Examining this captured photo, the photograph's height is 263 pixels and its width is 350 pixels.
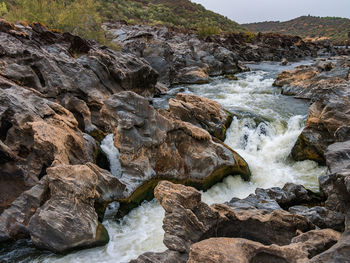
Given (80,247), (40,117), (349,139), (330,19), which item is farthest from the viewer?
(330,19)

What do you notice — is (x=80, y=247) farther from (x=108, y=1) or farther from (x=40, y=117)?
(x=108, y=1)

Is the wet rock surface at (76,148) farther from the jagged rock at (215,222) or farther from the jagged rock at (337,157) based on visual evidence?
the jagged rock at (337,157)

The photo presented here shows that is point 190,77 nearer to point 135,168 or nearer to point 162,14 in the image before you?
point 135,168

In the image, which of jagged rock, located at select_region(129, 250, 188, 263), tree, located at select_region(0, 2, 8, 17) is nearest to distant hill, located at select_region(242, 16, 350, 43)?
tree, located at select_region(0, 2, 8, 17)

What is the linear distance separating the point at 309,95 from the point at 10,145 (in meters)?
18.7

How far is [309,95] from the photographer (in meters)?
20.0

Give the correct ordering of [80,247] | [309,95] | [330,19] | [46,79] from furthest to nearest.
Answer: [330,19] → [309,95] → [46,79] → [80,247]

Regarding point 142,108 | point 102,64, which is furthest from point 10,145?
point 102,64

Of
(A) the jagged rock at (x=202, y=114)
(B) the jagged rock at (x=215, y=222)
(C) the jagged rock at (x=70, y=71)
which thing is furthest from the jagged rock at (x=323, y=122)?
(C) the jagged rock at (x=70, y=71)

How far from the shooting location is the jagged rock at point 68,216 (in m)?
6.96

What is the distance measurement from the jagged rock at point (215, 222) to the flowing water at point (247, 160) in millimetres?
1933

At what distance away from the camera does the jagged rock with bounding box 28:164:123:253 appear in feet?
22.9

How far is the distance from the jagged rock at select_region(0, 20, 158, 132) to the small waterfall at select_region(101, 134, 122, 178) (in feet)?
3.50

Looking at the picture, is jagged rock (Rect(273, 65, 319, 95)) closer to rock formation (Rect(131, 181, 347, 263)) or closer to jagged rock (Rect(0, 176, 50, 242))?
rock formation (Rect(131, 181, 347, 263))
